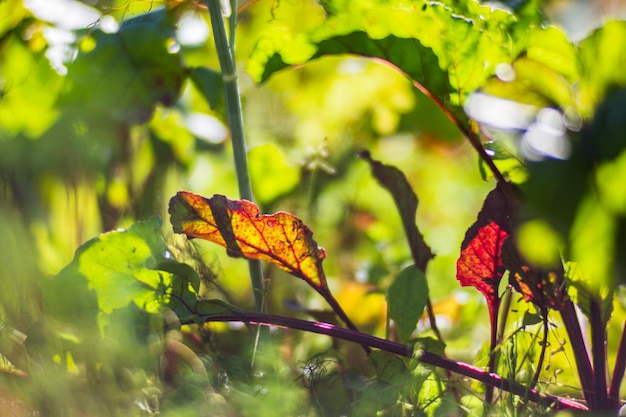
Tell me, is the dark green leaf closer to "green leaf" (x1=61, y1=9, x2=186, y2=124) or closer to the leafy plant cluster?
the leafy plant cluster

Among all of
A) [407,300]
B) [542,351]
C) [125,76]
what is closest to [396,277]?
[407,300]

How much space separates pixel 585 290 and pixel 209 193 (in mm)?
618

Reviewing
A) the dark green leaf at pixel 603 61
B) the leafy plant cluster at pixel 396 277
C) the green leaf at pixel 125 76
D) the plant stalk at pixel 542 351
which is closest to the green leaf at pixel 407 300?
the leafy plant cluster at pixel 396 277

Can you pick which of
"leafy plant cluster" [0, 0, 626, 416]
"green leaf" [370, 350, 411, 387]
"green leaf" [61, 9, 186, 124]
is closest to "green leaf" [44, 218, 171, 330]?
"leafy plant cluster" [0, 0, 626, 416]

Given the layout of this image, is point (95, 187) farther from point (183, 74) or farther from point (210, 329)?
point (210, 329)

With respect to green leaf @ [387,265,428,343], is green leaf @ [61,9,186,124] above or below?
above

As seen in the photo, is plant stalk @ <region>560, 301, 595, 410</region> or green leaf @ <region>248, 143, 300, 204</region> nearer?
plant stalk @ <region>560, 301, 595, 410</region>

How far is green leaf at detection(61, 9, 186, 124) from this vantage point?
2.50 feet

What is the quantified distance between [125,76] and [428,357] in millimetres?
510

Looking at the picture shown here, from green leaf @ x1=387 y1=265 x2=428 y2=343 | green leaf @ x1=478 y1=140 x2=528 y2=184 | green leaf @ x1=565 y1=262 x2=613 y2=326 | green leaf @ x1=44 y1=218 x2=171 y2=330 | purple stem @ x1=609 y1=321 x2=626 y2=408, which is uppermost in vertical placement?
green leaf @ x1=478 y1=140 x2=528 y2=184

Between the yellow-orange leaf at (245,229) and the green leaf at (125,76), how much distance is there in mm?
307

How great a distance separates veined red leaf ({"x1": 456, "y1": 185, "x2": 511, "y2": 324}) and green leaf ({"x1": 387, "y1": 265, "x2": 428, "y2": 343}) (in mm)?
47

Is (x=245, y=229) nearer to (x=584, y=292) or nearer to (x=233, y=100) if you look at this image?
(x=233, y=100)

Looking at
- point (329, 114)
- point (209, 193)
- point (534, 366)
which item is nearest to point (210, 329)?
point (534, 366)
